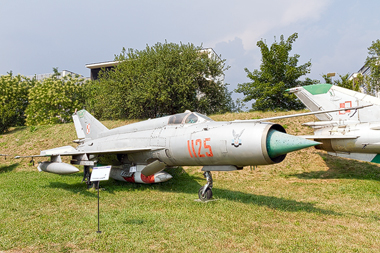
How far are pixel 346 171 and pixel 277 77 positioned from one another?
1292cm

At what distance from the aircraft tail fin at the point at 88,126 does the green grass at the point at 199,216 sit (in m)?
2.43

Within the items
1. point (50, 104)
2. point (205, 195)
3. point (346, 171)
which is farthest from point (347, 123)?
point (50, 104)

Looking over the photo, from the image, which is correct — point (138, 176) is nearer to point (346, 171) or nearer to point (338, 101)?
point (338, 101)

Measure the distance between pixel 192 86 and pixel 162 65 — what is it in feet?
10.0

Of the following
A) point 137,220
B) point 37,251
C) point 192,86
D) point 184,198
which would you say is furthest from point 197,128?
point 192,86

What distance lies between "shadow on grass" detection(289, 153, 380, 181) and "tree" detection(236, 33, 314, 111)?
34.1 ft

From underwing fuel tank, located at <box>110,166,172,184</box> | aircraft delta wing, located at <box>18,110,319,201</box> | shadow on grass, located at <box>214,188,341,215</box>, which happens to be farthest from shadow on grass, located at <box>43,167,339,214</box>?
aircraft delta wing, located at <box>18,110,319,201</box>

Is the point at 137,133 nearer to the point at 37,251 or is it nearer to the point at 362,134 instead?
the point at 37,251

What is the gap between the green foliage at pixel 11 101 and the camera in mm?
24364

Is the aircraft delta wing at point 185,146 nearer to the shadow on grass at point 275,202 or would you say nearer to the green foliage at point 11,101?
the shadow on grass at point 275,202

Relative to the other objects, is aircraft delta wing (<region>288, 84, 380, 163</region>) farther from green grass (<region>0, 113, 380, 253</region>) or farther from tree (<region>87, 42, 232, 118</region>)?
tree (<region>87, 42, 232, 118</region>)

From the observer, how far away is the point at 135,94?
72.1ft

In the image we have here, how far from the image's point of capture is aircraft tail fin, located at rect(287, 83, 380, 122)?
11.1 metres

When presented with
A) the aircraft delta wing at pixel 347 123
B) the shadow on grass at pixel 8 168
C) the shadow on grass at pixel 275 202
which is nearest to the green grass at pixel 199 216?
the shadow on grass at pixel 275 202
